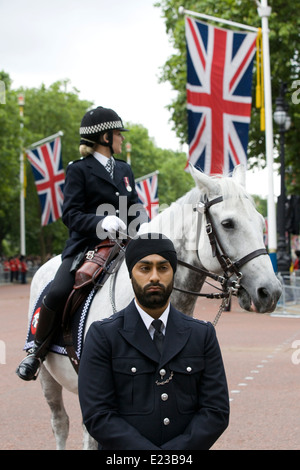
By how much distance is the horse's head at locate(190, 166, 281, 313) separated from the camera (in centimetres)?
387

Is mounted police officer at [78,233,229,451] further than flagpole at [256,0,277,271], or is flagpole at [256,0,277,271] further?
flagpole at [256,0,277,271]

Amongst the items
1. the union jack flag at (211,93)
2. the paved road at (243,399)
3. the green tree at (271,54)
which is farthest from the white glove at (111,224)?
the green tree at (271,54)

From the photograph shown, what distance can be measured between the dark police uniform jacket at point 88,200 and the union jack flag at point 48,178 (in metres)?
21.0

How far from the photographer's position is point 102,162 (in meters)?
4.71

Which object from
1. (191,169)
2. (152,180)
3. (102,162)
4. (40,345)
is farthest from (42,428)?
(152,180)

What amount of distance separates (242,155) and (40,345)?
10.7 meters

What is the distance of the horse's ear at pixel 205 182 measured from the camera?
416 centimetres

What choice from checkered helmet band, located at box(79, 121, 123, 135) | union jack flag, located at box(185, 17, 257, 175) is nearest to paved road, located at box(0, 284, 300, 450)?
checkered helmet band, located at box(79, 121, 123, 135)

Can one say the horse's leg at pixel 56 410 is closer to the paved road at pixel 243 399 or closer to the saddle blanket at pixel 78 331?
the paved road at pixel 243 399

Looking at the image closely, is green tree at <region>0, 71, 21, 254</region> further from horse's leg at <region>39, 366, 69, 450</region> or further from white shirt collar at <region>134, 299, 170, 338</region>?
white shirt collar at <region>134, 299, 170, 338</region>

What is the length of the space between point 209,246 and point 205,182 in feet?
1.31

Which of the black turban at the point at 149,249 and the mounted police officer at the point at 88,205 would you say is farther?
the mounted police officer at the point at 88,205

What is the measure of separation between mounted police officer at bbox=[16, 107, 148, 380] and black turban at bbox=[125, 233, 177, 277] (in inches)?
65.7
